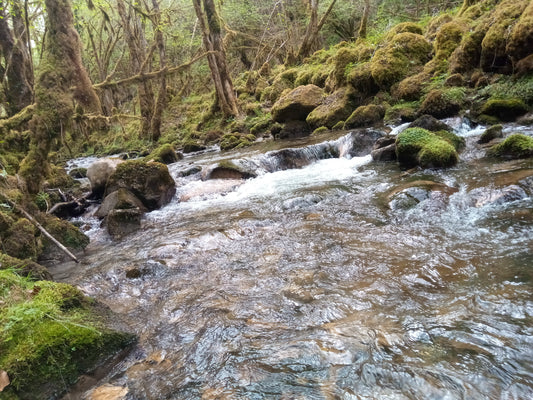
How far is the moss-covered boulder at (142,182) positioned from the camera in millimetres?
7926

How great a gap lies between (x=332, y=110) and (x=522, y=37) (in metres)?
6.35

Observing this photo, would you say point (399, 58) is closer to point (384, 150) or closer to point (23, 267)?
point (384, 150)

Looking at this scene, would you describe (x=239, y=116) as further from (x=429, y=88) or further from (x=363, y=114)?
(x=429, y=88)

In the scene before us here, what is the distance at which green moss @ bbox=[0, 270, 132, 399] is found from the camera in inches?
85.4

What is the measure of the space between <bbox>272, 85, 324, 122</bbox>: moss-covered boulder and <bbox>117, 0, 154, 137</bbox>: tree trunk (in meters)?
8.91

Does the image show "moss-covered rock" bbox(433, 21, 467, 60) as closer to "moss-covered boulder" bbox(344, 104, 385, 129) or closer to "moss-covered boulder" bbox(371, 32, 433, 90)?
"moss-covered boulder" bbox(371, 32, 433, 90)

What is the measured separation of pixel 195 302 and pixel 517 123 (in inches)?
352

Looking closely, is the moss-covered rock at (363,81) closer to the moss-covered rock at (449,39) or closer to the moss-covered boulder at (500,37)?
the moss-covered rock at (449,39)

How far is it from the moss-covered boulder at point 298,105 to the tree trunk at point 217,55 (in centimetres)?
404

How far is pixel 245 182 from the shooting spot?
9086mm

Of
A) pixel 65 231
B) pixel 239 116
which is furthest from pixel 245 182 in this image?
pixel 239 116

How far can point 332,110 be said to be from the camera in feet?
45.3

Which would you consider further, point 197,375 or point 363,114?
point 363,114

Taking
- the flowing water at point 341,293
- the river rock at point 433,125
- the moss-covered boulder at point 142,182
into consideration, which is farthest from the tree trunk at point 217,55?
the flowing water at point 341,293
